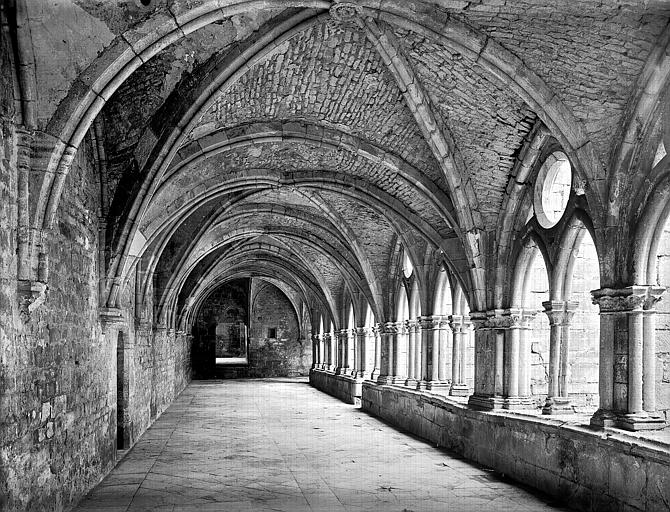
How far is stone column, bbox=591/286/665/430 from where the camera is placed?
629cm

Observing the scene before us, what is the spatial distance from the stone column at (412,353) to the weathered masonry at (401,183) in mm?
1393

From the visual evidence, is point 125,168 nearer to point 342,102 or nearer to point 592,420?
point 342,102

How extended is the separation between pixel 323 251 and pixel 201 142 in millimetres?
8459

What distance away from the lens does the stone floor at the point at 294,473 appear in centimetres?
682

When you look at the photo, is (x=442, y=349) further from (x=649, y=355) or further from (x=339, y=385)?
(x=339, y=385)

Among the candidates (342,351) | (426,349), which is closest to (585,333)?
(426,349)

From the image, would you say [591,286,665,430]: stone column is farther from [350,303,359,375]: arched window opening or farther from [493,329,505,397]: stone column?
[350,303,359,375]: arched window opening

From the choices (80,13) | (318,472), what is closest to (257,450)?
(318,472)

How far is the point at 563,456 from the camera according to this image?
275 inches

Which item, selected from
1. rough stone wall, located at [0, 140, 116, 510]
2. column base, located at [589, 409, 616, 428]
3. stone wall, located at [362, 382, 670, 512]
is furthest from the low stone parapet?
column base, located at [589, 409, 616, 428]

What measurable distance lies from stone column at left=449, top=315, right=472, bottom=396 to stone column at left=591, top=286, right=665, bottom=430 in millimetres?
4642

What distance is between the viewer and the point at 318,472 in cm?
844

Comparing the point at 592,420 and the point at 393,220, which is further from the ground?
the point at 393,220

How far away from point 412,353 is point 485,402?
4.78m
